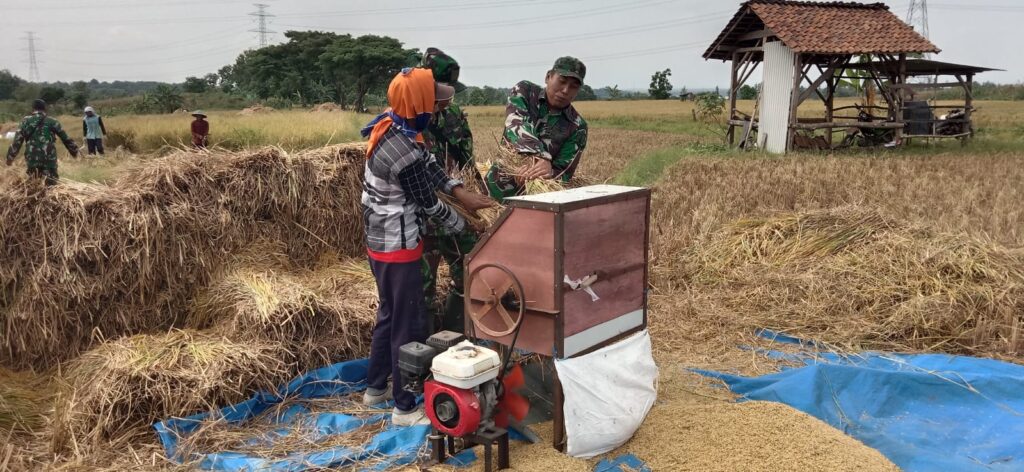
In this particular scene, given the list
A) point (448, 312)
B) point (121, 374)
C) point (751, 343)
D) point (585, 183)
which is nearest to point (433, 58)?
point (585, 183)

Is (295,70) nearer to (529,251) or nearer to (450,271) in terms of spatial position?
(450,271)

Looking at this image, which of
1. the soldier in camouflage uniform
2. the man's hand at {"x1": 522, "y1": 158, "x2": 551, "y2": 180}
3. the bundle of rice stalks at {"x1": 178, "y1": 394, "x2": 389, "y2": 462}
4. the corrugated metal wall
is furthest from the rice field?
the corrugated metal wall

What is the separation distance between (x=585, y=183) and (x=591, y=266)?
129cm

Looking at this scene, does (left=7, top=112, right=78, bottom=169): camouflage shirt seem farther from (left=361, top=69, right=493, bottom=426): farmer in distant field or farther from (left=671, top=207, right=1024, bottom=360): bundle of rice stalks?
(left=671, top=207, right=1024, bottom=360): bundle of rice stalks

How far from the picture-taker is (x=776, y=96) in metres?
14.8

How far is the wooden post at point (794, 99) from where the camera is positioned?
14.3 meters

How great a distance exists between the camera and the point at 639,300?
2.98 meters

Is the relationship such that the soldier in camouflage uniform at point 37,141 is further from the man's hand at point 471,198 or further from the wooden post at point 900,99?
the wooden post at point 900,99

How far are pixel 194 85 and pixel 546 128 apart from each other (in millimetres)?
51937

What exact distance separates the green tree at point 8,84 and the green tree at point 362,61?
23.6 meters

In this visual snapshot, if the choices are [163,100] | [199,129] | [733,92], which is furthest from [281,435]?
[163,100]

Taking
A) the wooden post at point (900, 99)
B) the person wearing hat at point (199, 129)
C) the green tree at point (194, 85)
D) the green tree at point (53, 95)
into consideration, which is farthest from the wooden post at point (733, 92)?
the green tree at point (194, 85)

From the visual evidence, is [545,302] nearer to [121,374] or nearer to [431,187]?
[431,187]

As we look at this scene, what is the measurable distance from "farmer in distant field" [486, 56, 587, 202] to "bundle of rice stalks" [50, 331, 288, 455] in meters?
1.54
